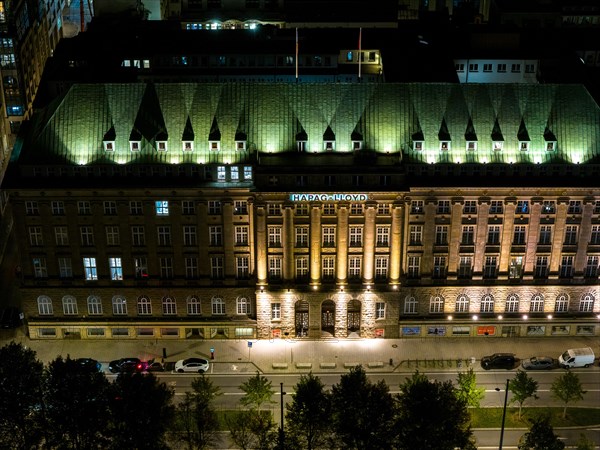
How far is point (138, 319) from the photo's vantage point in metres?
179

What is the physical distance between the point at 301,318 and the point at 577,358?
4691 centimetres

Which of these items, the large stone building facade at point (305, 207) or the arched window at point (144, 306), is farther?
A: the arched window at point (144, 306)

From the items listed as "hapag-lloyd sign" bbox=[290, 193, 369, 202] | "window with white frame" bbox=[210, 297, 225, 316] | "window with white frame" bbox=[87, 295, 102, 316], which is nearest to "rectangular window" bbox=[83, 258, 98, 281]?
"window with white frame" bbox=[87, 295, 102, 316]

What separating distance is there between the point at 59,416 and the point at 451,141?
255ft

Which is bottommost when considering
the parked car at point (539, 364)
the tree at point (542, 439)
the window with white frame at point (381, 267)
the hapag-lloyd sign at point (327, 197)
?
the tree at point (542, 439)

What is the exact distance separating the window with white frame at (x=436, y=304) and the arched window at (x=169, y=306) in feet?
146

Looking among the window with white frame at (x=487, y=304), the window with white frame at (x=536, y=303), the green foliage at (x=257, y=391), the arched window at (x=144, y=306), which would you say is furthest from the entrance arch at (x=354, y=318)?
the arched window at (x=144, y=306)

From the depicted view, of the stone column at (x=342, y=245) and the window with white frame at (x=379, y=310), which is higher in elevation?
the stone column at (x=342, y=245)

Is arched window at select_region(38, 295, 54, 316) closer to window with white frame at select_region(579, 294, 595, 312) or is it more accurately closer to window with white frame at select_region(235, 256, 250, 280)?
window with white frame at select_region(235, 256, 250, 280)

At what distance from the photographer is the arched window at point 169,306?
177750 millimetres

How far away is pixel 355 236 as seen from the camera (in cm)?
17300

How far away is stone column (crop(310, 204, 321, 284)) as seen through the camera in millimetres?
170550

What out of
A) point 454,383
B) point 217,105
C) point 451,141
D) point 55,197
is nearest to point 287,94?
point 217,105

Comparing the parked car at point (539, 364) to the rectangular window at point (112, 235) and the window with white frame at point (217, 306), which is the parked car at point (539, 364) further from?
the rectangular window at point (112, 235)
